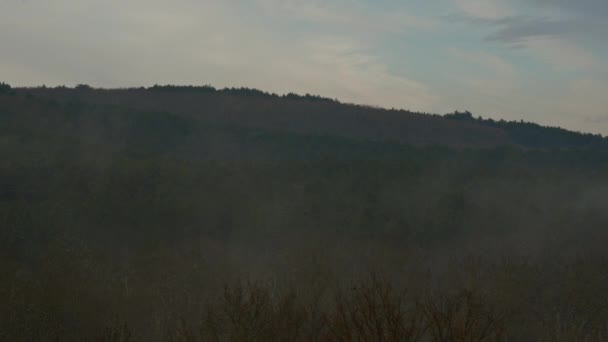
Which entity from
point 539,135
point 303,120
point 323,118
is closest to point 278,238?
point 303,120

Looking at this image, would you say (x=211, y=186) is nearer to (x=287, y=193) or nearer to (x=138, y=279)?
(x=287, y=193)

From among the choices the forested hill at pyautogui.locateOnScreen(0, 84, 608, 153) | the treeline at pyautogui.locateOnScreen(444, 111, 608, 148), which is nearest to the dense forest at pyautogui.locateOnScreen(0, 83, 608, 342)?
the forested hill at pyautogui.locateOnScreen(0, 84, 608, 153)

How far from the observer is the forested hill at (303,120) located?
49.9 metres

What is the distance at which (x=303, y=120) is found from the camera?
59.8 metres

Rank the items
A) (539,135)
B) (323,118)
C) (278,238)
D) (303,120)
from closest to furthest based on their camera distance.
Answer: (278,238) < (303,120) < (323,118) < (539,135)

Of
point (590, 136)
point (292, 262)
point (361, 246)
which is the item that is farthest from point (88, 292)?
point (590, 136)

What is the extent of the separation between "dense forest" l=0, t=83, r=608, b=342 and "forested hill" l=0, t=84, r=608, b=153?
1.81m

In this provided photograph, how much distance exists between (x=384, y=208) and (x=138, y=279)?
534 inches

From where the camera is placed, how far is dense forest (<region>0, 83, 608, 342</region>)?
29.8 ft

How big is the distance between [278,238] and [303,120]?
3918cm

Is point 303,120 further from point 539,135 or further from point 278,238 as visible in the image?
point 278,238

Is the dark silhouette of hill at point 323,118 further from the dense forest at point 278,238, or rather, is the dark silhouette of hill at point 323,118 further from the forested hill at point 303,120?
the dense forest at point 278,238

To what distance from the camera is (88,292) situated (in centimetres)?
1217

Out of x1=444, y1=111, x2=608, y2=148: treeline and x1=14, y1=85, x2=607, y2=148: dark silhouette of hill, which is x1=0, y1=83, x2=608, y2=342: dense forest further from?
x1=444, y1=111, x2=608, y2=148: treeline
